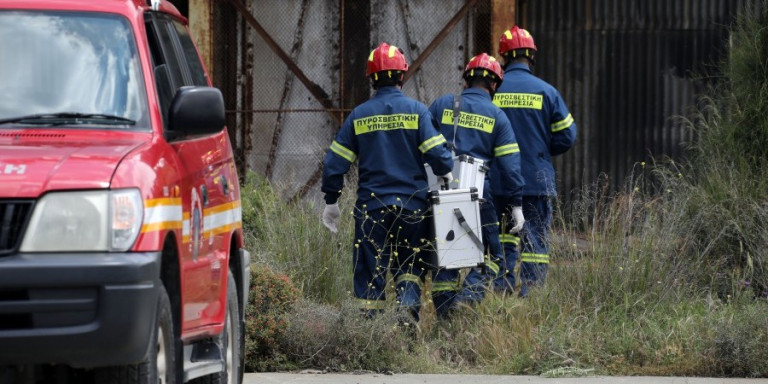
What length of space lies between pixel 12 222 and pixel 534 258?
581 cm

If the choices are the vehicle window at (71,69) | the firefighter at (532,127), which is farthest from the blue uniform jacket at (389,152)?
the vehicle window at (71,69)

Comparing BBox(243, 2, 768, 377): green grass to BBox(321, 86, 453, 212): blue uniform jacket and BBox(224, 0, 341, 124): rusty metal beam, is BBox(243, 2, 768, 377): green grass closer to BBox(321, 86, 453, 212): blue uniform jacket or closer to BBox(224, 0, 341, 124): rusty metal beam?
BBox(321, 86, 453, 212): blue uniform jacket

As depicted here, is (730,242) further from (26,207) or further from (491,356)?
(26,207)

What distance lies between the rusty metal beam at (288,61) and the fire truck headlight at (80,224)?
29.8ft

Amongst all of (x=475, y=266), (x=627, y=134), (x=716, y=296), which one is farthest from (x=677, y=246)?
(x=627, y=134)

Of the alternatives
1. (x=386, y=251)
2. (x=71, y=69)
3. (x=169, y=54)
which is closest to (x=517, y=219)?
(x=386, y=251)

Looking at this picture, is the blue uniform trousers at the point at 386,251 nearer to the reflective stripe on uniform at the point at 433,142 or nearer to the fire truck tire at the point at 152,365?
the reflective stripe on uniform at the point at 433,142

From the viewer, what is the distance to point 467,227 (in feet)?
31.4

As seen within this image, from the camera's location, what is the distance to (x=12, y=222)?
4.82m

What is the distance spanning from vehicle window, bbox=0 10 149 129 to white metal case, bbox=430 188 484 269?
4.00 metres

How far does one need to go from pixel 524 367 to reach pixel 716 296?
186 centimetres

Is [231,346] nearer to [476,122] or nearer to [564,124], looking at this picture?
[476,122]

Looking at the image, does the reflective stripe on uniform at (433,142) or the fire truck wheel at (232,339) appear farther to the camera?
the reflective stripe on uniform at (433,142)

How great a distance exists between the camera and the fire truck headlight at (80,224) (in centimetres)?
481
